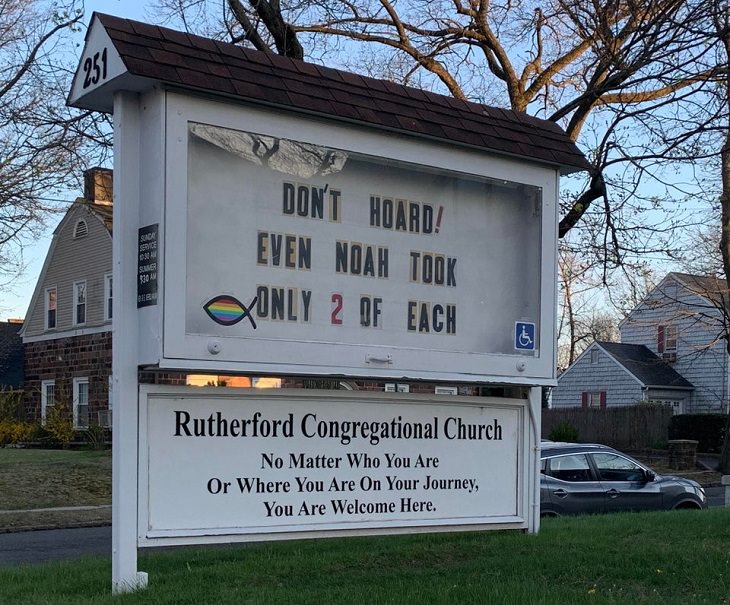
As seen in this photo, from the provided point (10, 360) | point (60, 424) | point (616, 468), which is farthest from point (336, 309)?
point (10, 360)

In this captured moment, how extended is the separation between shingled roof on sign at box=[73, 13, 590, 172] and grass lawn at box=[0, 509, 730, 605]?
323 centimetres

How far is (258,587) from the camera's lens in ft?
22.5

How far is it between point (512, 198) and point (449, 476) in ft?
7.89

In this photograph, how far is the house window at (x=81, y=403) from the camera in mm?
31812

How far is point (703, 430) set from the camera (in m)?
38.9

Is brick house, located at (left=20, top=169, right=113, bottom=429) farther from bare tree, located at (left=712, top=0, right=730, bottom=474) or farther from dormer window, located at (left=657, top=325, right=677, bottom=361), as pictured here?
dormer window, located at (left=657, top=325, right=677, bottom=361)

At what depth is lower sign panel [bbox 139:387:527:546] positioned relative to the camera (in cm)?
680

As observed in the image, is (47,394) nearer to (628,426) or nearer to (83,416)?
(83,416)

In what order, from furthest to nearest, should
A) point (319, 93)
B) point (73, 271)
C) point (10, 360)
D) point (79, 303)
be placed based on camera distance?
1. point (10, 360)
2. point (73, 271)
3. point (79, 303)
4. point (319, 93)

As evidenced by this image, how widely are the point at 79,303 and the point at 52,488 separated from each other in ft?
49.8

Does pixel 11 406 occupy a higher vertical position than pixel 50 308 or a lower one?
lower

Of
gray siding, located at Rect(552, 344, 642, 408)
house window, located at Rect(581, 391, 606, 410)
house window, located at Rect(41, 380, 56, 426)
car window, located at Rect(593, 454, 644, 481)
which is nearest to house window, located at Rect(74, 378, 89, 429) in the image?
house window, located at Rect(41, 380, 56, 426)

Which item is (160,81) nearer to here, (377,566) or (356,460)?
(356,460)

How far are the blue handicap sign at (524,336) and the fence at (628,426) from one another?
108 feet
